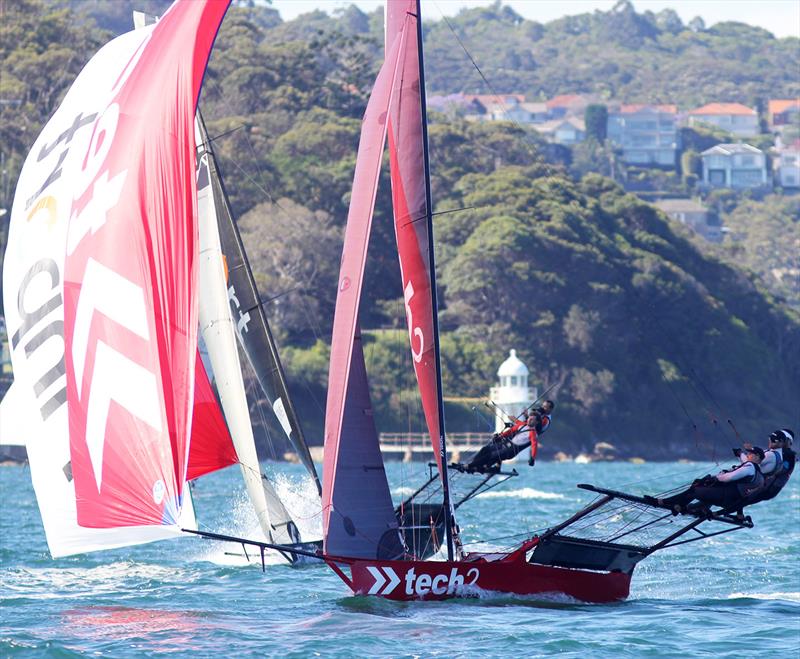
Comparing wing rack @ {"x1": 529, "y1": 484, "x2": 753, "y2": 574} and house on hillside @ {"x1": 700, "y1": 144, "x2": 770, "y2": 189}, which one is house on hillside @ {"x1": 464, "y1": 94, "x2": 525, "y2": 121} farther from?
wing rack @ {"x1": 529, "y1": 484, "x2": 753, "y2": 574}

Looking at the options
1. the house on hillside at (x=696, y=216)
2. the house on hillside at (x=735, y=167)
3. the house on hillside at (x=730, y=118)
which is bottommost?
the house on hillside at (x=696, y=216)

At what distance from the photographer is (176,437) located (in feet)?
44.6

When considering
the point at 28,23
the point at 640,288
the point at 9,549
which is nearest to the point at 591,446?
the point at 640,288

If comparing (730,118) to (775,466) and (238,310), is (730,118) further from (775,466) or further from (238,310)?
(775,466)

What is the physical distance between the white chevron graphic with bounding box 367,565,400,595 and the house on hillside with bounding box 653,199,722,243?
11326 cm

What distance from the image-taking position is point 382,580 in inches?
607

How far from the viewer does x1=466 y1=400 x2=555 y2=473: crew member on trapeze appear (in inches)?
671

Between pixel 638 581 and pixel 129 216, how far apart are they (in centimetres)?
819

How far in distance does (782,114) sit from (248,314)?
176475 mm

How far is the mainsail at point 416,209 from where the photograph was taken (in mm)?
15906

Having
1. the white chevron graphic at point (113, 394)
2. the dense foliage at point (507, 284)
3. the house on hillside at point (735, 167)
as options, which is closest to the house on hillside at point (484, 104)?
the house on hillside at point (735, 167)

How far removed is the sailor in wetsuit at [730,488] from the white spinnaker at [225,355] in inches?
204

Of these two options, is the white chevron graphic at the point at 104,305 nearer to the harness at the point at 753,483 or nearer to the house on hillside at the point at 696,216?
the harness at the point at 753,483

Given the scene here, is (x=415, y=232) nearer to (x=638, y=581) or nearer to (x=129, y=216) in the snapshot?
(x=129, y=216)
